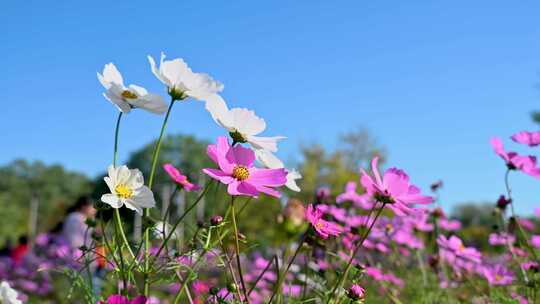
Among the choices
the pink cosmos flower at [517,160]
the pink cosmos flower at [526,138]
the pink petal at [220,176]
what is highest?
the pink cosmos flower at [526,138]

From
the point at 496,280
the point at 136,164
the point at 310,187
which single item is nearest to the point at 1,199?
the point at 136,164

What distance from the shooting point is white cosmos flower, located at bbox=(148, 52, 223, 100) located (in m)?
0.91

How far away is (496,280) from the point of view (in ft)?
6.57

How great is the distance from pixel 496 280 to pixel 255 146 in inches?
55.5

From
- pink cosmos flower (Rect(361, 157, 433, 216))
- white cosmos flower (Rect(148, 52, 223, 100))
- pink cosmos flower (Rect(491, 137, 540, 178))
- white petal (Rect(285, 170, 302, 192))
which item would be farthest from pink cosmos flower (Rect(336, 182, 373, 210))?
white cosmos flower (Rect(148, 52, 223, 100))

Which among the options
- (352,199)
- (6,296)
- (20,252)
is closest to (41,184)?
(20,252)

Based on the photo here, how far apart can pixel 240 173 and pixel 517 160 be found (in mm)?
1017

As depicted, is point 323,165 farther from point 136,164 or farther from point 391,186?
point 391,186

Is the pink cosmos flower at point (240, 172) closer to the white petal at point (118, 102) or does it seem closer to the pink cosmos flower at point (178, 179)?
the white petal at point (118, 102)

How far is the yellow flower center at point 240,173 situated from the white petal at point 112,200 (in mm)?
172

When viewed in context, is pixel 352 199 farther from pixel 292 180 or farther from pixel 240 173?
pixel 240 173

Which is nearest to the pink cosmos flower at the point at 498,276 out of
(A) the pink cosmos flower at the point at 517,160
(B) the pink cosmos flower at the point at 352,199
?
(A) the pink cosmos flower at the point at 517,160

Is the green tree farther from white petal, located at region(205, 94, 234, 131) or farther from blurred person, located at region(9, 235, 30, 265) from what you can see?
white petal, located at region(205, 94, 234, 131)

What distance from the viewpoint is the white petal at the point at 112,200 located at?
817 mm
